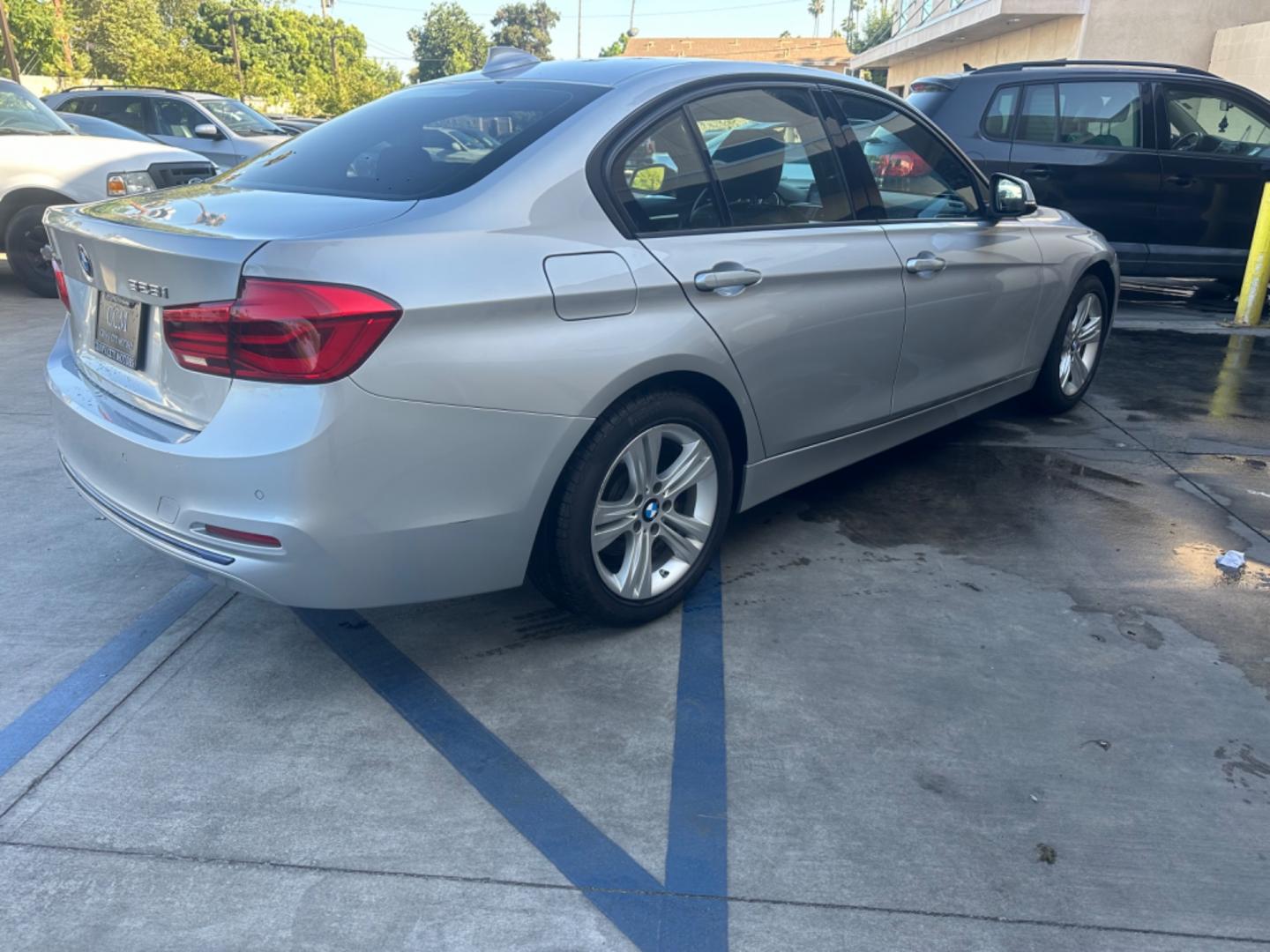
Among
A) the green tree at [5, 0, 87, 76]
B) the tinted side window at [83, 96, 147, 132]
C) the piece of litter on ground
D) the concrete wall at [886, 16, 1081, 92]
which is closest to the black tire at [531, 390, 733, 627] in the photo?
the piece of litter on ground

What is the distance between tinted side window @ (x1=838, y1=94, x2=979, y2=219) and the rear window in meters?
1.29

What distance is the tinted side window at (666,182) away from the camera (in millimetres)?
3293

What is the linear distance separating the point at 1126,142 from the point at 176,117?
11.2 m

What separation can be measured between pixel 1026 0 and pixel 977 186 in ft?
53.9

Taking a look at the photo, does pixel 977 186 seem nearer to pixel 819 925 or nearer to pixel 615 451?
pixel 615 451

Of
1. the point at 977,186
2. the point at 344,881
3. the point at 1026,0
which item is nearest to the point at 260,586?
the point at 344,881

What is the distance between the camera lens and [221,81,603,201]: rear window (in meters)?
3.15

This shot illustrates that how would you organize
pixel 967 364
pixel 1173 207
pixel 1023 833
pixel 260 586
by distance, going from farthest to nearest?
pixel 1173 207
pixel 967 364
pixel 260 586
pixel 1023 833

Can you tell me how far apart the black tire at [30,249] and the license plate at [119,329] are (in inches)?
258

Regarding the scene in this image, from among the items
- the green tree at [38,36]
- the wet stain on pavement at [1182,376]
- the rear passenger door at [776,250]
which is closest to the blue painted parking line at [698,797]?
the rear passenger door at [776,250]

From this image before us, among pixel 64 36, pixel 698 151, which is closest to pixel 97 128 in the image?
pixel 698 151

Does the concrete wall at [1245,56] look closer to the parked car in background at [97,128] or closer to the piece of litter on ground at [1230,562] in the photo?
the piece of litter on ground at [1230,562]

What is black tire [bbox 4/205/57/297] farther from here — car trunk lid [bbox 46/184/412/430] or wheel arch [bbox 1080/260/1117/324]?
wheel arch [bbox 1080/260/1117/324]

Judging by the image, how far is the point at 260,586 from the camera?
9.12 ft
